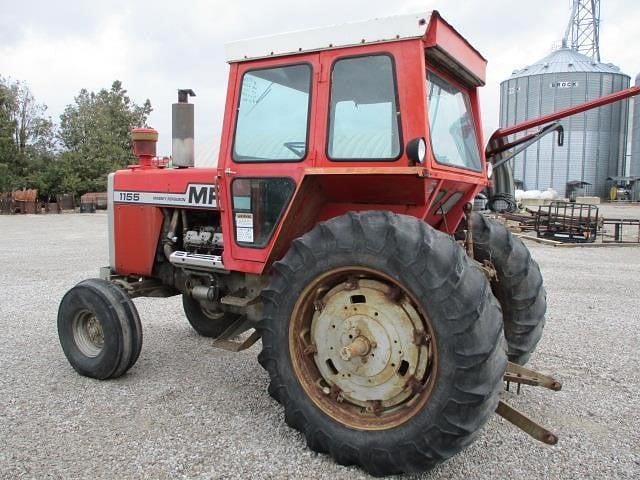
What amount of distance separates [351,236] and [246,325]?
1477 millimetres

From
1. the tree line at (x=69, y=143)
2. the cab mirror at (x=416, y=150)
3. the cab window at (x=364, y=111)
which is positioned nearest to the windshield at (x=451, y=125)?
the cab window at (x=364, y=111)

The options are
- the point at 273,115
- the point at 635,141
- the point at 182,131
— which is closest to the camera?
the point at 273,115

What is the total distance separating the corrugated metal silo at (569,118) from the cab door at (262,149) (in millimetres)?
35551

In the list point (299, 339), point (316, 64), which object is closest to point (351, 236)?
point (299, 339)

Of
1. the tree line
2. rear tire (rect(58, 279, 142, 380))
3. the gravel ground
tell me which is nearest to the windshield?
the gravel ground

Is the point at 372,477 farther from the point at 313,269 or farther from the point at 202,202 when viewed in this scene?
the point at 202,202

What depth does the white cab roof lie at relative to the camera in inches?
114

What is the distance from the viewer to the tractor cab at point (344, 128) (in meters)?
2.94

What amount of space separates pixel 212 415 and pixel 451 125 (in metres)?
2.50

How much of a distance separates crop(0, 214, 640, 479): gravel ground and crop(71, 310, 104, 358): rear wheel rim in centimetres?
25

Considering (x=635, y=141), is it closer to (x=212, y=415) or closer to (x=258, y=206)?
(x=258, y=206)

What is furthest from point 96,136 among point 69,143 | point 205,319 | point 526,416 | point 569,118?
point 526,416

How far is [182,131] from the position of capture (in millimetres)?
4293

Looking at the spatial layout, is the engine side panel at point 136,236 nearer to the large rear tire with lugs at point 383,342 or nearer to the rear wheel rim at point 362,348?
the large rear tire with lugs at point 383,342
